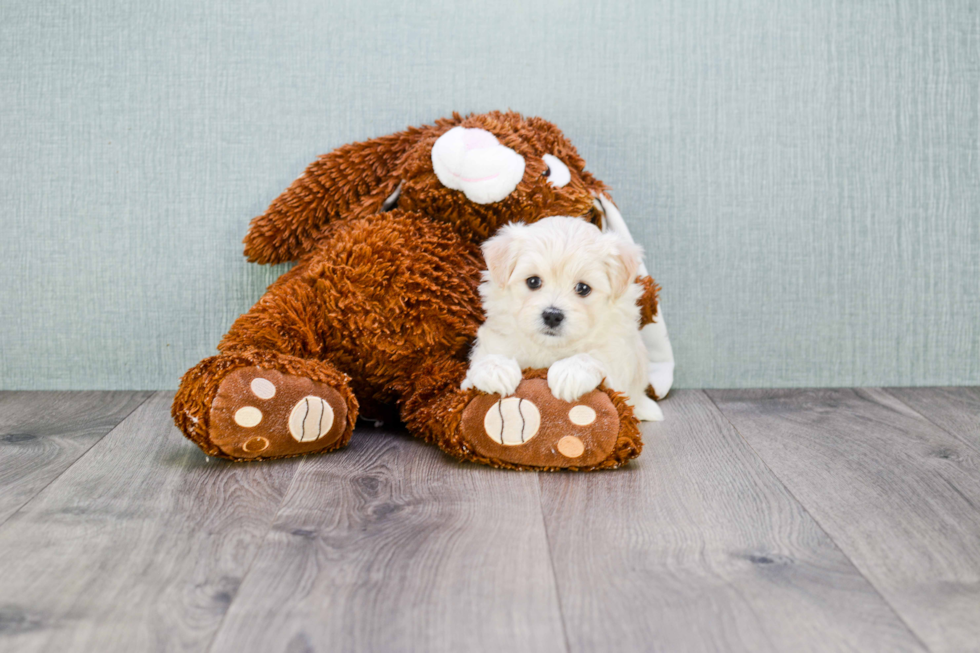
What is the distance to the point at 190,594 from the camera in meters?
0.82

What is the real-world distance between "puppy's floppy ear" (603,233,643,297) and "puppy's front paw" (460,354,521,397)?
217 mm

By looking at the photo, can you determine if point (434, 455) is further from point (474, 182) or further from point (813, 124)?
point (813, 124)

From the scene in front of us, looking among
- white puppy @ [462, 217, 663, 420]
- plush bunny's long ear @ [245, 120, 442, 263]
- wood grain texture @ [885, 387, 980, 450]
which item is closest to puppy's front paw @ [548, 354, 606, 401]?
white puppy @ [462, 217, 663, 420]

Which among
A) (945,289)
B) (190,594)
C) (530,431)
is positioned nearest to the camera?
(190,594)

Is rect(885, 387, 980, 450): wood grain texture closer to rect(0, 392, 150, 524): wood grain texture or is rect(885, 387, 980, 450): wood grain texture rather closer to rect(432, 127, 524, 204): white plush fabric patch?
rect(432, 127, 524, 204): white plush fabric patch

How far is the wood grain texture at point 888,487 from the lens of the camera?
2.72 feet

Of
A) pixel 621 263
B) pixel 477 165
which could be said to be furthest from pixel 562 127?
pixel 621 263

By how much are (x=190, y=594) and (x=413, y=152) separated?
2.92 ft

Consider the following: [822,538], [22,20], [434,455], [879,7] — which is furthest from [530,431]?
[22,20]

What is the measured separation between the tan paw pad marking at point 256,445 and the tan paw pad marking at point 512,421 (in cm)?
33

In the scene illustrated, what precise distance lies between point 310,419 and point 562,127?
850 mm

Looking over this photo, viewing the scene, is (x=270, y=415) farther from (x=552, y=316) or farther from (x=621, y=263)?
(x=621, y=263)

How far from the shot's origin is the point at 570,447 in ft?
3.88

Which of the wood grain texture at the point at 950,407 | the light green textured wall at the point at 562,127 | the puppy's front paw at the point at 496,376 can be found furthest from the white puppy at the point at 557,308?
the wood grain texture at the point at 950,407
